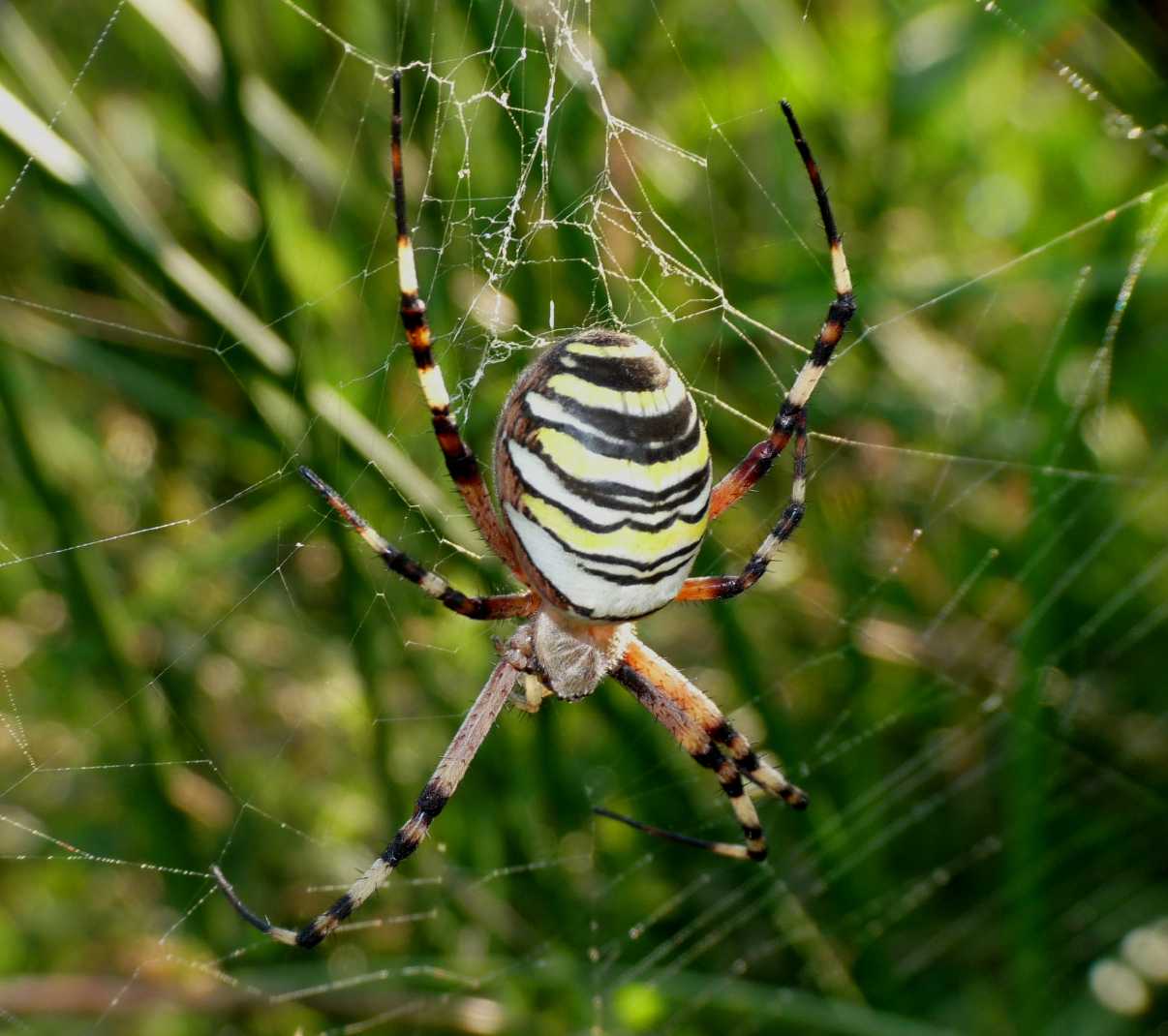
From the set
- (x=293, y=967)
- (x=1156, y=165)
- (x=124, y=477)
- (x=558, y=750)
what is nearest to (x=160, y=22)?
(x=124, y=477)

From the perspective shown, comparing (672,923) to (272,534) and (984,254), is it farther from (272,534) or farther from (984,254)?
(984,254)

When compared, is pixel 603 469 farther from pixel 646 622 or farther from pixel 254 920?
pixel 646 622

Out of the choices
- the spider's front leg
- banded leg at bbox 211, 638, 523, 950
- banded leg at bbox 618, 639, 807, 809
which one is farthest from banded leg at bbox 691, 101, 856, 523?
banded leg at bbox 211, 638, 523, 950

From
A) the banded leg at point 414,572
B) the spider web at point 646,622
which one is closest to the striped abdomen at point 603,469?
the banded leg at point 414,572

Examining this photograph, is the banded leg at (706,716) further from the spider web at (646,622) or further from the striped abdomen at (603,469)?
the striped abdomen at (603,469)

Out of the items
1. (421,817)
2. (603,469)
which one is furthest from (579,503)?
(421,817)
